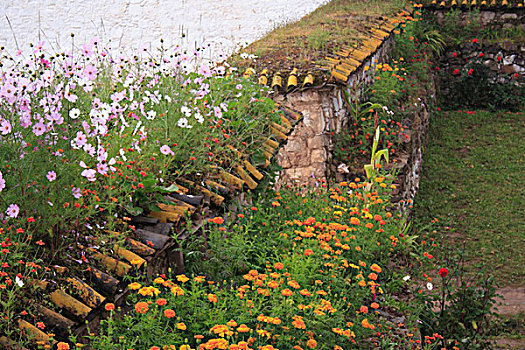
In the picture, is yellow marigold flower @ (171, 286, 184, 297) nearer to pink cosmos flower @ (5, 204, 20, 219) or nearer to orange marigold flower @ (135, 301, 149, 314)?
orange marigold flower @ (135, 301, 149, 314)

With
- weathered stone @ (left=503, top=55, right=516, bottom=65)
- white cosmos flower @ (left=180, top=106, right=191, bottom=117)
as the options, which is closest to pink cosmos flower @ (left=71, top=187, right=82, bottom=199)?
white cosmos flower @ (left=180, top=106, right=191, bottom=117)

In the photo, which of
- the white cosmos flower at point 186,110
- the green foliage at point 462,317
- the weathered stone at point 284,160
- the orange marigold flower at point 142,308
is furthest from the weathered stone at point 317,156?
the orange marigold flower at point 142,308

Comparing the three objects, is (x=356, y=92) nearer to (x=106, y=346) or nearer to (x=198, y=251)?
(x=198, y=251)

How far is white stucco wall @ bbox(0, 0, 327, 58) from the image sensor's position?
31.4ft

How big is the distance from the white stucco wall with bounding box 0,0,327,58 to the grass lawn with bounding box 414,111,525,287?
3636 millimetres

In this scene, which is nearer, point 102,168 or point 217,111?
point 102,168

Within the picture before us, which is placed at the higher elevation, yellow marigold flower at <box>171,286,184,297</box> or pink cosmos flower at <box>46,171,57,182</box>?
pink cosmos flower at <box>46,171,57,182</box>

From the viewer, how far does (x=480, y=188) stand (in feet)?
25.2

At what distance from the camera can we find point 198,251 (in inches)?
115

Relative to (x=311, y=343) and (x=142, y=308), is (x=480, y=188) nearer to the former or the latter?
(x=311, y=343)

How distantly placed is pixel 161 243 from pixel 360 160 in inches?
166

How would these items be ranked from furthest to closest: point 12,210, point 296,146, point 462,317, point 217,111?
point 296,146, point 462,317, point 217,111, point 12,210

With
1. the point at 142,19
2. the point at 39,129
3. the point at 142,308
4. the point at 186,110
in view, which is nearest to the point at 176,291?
the point at 142,308

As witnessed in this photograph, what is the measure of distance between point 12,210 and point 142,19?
8.22 meters
